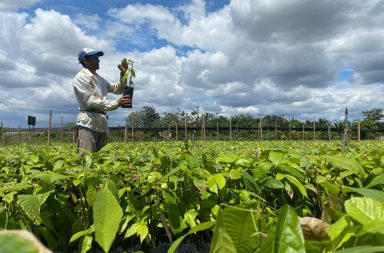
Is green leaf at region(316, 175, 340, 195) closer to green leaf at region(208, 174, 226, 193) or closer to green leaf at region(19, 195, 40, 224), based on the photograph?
green leaf at region(208, 174, 226, 193)

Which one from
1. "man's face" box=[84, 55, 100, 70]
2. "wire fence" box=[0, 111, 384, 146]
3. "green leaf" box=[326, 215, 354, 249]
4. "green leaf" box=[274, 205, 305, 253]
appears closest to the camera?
"green leaf" box=[274, 205, 305, 253]

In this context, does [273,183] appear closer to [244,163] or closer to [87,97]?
[244,163]

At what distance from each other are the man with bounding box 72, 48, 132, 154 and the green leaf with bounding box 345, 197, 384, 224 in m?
4.26

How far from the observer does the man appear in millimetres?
4742

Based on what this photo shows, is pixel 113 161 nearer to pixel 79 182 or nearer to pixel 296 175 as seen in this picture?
pixel 79 182

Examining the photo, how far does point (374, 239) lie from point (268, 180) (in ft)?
4.33

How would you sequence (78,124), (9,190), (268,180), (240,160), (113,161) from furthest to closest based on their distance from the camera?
(78,124), (113,161), (240,160), (268,180), (9,190)

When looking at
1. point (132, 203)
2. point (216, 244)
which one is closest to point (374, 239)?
point (216, 244)

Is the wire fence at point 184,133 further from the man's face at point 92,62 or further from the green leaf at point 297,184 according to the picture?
the green leaf at point 297,184

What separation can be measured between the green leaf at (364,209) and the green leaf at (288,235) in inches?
6.3

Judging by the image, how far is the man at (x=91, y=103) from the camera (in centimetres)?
474

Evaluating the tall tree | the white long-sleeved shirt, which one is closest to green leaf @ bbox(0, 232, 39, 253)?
the white long-sleeved shirt

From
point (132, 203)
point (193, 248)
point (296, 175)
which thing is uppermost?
point (296, 175)

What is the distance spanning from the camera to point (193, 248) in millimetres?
1906
